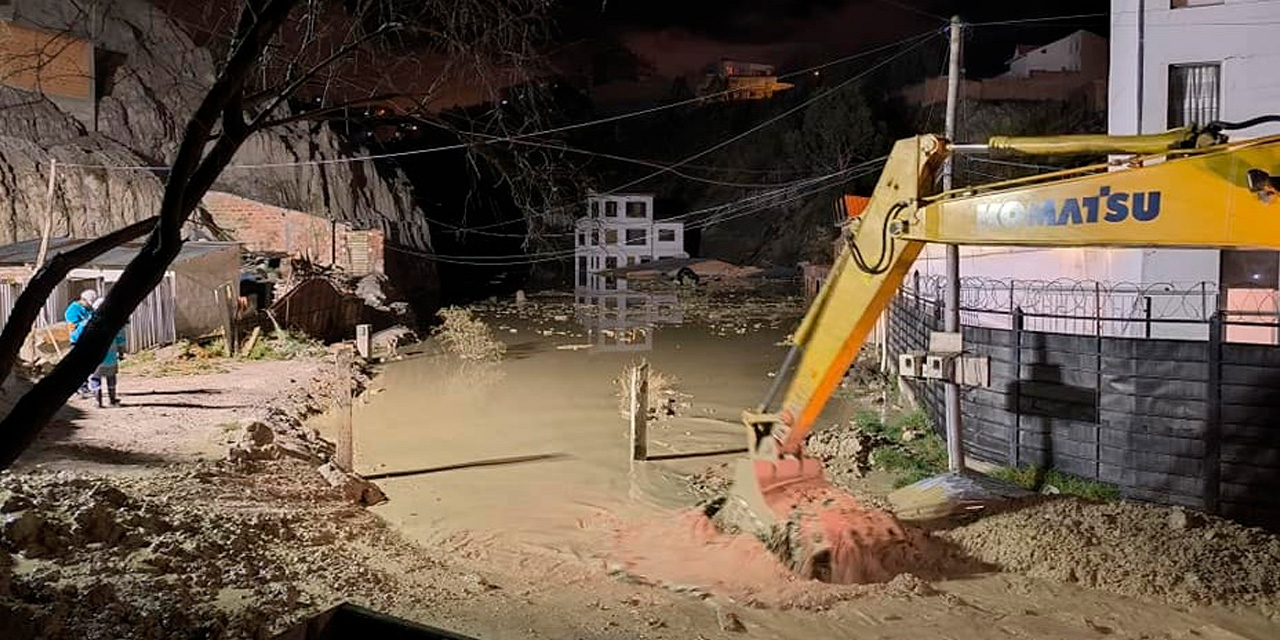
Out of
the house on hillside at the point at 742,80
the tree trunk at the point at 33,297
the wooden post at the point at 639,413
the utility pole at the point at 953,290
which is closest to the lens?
the tree trunk at the point at 33,297

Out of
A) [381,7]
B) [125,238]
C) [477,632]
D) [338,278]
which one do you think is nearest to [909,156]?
[381,7]

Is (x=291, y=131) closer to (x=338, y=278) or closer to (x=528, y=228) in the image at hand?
(x=338, y=278)

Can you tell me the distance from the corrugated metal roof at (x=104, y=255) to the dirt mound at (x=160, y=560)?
13.2 m

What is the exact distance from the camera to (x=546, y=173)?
6.17 m

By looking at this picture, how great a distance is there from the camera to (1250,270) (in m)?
17.1

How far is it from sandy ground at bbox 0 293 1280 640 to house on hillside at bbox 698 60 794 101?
234ft

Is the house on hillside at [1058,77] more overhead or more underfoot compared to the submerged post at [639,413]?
more overhead

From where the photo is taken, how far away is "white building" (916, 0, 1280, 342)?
17141 millimetres

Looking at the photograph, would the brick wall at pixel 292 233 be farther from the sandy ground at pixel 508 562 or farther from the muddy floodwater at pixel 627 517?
the sandy ground at pixel 508 562

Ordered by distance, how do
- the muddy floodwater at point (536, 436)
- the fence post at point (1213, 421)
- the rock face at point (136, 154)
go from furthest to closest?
the rock face at point (136, 154)
the muddy floodwater at point (536, 436)
the fence post at point (1213, 421)

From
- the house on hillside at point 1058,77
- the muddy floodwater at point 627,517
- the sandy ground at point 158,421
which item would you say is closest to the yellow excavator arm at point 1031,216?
the muddy floodwater at point 627,517

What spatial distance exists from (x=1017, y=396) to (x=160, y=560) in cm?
939

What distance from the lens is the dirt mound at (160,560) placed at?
5980 millimetres

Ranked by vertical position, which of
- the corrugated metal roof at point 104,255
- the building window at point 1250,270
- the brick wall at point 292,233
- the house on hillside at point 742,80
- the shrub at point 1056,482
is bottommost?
the shrub at point 1056,482
